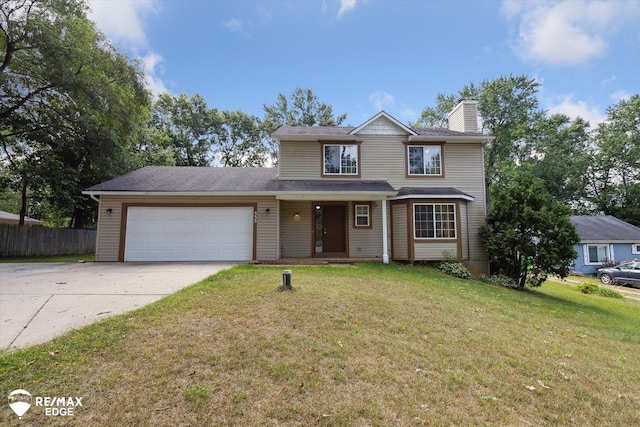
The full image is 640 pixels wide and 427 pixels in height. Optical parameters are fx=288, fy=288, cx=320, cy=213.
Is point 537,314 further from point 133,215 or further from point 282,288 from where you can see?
point 133,215

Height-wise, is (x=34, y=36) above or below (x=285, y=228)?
above

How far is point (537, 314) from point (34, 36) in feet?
63.2

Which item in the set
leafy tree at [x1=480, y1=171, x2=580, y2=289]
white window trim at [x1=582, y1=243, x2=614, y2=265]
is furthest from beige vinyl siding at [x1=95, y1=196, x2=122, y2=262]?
white window trim at [x1=582, y1=243, x2=614, y2=265]

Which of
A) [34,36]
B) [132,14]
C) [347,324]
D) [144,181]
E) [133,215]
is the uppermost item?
[132,14]

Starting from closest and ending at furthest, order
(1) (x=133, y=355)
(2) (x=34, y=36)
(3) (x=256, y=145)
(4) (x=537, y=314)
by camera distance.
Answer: (1) (x=133, y=355), (4) (x=537, y=314), (2) (x=34, y=36), (3) (x=256, y=145)

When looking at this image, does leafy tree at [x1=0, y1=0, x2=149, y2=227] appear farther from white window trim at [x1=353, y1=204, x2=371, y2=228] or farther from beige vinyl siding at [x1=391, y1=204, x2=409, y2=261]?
beige vinyl siding at [x1=391, y1=204, x2=409, y2=261]

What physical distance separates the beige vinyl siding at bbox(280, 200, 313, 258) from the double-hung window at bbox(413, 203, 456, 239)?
434 centimetres

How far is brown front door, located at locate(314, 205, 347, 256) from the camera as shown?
1256 centimetres

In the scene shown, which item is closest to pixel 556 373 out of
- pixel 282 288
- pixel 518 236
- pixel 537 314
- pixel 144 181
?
pixel 537 314

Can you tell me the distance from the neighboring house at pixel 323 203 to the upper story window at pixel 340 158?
4 cm

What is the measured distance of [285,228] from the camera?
1223 cm

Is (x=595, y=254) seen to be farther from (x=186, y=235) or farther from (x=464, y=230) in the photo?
(x=186, y=235)

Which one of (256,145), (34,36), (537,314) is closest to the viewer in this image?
(537,314)

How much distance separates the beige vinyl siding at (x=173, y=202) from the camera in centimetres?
1101
